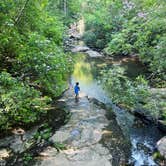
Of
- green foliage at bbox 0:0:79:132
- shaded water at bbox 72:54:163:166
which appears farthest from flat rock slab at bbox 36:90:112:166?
green foliage at bbox 0:0:79:132

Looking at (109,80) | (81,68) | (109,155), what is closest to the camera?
(109,155)

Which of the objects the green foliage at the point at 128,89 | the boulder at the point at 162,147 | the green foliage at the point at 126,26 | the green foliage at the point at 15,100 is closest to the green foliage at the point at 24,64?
the green foliage at the point at 15,100

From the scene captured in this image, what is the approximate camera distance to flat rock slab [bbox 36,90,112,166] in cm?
906

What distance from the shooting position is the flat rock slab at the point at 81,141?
9.06 metres

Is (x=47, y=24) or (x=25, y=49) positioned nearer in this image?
(x=25, y=49)

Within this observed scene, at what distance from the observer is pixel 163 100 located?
1348cm

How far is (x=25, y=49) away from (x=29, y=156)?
3706 mm

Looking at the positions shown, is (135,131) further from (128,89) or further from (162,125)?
(128,89)

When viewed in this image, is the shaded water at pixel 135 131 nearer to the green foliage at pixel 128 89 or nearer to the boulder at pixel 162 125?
the boulder at pixel 162 125

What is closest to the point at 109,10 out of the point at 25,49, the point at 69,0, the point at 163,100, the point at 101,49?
the point at 101,49

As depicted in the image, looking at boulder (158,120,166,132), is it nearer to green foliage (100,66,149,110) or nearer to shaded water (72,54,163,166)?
shaded water (72,54,163,166)

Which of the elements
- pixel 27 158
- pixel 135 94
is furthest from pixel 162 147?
pixel 27 158

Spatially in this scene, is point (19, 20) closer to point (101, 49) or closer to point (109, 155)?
point (109, 155)

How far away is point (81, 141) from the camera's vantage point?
1052 cm
